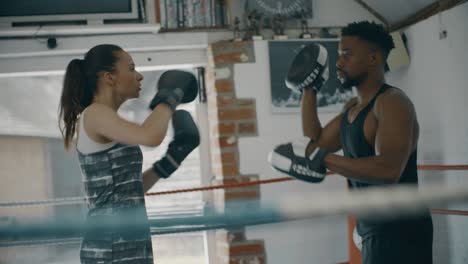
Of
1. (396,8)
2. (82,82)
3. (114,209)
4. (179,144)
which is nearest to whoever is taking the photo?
(114,209)

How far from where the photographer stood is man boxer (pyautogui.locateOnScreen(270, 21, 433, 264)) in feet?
5.85

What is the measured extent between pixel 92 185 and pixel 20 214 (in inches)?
78.5

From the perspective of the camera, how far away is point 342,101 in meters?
3.70

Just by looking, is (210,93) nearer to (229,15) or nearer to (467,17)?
(229,15)

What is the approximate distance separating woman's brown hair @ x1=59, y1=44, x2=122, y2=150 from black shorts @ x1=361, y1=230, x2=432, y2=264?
3.01ft

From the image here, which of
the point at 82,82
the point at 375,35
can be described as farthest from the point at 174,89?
the point at 375,35

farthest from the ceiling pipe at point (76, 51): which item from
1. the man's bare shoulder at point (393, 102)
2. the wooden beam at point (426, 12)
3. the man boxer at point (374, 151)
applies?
the man's bare shoulder at point (393, 102)

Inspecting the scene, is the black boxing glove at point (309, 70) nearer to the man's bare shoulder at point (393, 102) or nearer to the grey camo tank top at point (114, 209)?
the man's bare shoulder at point (393, 102)

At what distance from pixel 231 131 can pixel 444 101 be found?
3.72 feet

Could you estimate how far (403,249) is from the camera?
1817 millimetres

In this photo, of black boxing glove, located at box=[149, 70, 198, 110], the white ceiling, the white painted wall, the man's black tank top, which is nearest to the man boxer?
the man's black tank top

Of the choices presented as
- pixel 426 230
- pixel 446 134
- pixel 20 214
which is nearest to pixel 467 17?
pixel 446 134

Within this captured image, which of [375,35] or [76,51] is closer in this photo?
[375,35]

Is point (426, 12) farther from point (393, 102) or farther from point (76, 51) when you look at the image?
point (76, 51)
